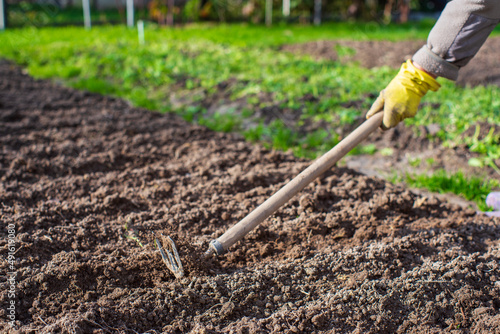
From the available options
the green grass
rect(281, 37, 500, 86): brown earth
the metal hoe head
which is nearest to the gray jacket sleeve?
the green grass

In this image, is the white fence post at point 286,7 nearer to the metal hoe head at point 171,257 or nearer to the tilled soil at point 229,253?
the tilled soil at point 229,253

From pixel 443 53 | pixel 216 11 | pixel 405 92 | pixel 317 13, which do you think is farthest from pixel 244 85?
pixel 317 13

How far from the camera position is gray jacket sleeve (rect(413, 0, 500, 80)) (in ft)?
7.42

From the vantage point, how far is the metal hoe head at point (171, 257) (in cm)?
204

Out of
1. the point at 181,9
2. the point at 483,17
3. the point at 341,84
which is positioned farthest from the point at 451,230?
the point at 181,9

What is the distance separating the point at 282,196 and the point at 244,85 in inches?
132

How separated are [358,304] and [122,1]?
16604 millimetres

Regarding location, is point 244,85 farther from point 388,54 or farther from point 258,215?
point 258,215

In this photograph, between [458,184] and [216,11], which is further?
[216,11]

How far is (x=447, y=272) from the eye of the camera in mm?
2117

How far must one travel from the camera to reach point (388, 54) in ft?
24.1

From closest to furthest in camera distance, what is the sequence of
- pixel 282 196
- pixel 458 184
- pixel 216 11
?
pixel 282 196 < pixel 458 184 < pixel 216 11

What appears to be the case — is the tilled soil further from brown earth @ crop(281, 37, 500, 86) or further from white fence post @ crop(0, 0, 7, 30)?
white fence post @ crop(0, 0, 7, 30)

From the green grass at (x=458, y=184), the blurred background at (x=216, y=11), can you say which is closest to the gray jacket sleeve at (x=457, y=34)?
the green grass at (x=458, y=184)
